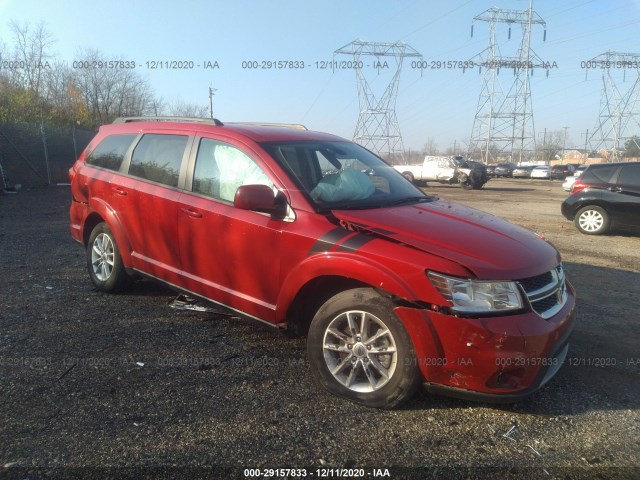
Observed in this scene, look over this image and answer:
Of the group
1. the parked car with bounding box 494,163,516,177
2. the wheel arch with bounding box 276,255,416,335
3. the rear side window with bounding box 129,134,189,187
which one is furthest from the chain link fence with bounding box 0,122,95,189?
the parked car with bounding box 494,163,516,177

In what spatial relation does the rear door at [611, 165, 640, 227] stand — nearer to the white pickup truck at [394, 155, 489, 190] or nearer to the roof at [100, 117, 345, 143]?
the roof at [100, 117, 345, 143]

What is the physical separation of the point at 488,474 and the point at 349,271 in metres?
1.34

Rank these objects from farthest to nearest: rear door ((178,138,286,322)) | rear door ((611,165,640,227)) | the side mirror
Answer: rear door ((611,165,640,227))
rear door ((178,138,286,322))
the side mirror

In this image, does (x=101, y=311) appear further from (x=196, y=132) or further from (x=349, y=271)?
(x=349, y=271)

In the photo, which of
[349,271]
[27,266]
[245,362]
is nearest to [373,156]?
[349,271]

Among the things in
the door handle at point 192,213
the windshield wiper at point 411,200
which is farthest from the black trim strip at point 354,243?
the door handle at point 192,213

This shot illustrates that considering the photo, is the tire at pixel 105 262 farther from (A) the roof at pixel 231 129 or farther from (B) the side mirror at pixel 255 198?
(B) the side mirror at pixel 255 198

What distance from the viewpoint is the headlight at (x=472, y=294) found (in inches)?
108

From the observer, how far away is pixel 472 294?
2748 millimetres

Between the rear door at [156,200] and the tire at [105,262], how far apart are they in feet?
1.23

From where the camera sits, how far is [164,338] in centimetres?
406

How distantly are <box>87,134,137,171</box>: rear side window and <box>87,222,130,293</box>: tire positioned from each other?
26.0 inches

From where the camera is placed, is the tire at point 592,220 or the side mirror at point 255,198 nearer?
the side mirror at point 255,198

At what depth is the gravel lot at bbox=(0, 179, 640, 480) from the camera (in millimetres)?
2506
